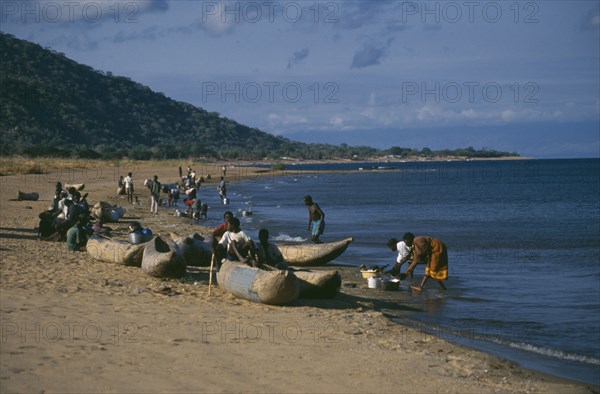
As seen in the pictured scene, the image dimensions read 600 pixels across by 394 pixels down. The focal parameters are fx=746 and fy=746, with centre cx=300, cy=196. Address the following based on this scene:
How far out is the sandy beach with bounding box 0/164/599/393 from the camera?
25.8 feet

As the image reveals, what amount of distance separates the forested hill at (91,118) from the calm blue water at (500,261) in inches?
1672

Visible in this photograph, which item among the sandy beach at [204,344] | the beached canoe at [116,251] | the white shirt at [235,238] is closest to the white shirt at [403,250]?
the sandy beach at [204,344]

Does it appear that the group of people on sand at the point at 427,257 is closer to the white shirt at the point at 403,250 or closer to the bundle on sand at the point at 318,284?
the white shirt at the point at 403,250

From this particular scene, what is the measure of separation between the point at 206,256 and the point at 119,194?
2312 cm

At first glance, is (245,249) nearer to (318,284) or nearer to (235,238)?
(235,238)

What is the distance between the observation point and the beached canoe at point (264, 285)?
11.8 meters

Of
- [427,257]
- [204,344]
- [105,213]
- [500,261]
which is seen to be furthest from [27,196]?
[204,344]

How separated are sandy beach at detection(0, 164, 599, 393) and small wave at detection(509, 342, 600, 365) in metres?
1.10

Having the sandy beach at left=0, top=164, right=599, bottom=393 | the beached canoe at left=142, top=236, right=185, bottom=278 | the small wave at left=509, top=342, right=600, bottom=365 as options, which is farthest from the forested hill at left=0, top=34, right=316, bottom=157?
the small wave at left=509, top=342, right=600, bottom=365

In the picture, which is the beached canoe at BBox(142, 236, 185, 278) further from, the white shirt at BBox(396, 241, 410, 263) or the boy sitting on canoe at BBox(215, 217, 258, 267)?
the white shirt at BBox(396, 241, 410, 263)

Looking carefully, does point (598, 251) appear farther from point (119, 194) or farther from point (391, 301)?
point (119, 194)

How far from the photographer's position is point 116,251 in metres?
15.4

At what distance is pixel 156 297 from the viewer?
1212cm

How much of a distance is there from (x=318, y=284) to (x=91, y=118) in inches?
4467
